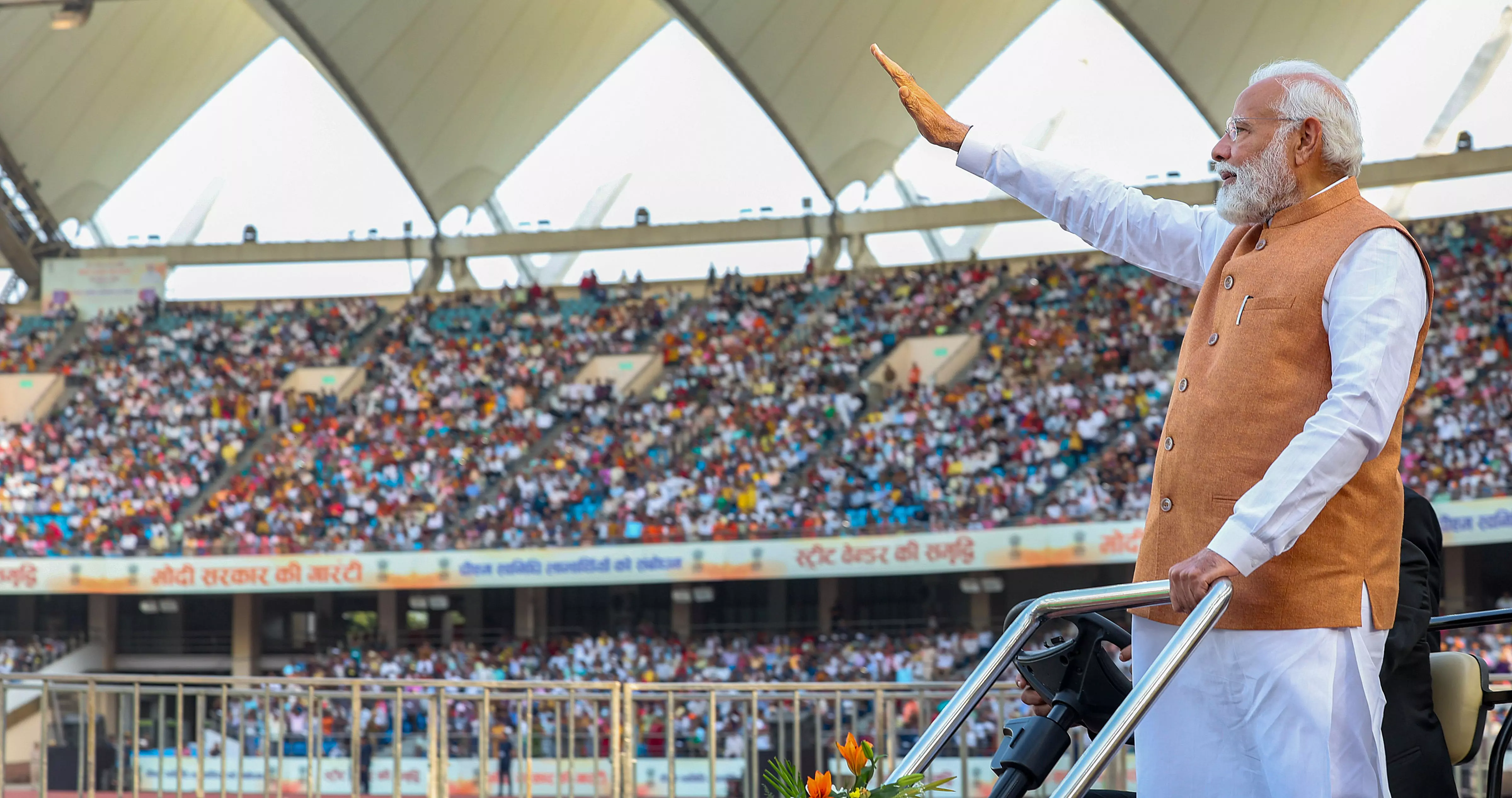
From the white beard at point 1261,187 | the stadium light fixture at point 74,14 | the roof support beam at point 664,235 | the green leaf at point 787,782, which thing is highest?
the stadium light fixture at point 74,14

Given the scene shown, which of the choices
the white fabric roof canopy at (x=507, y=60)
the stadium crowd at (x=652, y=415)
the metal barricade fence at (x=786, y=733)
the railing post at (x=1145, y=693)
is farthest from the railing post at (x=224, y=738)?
the white fabric roof canopy at (x=507, y=60)

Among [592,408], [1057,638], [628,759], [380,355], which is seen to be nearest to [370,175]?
[380,355]

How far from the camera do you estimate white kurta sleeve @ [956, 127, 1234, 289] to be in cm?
257

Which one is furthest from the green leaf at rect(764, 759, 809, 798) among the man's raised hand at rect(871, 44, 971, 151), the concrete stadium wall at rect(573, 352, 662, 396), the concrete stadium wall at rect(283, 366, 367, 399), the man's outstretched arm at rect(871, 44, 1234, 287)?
the concrete stadium wall at rect(283, 366, 367, 399)

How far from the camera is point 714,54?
925 inches

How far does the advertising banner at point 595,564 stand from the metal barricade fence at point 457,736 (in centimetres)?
209

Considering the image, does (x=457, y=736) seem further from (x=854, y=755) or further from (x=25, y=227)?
(x=25, y=227)

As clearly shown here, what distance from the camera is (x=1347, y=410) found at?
199 centimetres

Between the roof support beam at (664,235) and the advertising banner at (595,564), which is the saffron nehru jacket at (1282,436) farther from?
the roof support beam at (664,235)

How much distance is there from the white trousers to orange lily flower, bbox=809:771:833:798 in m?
0.59

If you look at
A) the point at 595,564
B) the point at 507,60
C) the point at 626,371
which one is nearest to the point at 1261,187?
the point at 595,564

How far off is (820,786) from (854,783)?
0.09 m

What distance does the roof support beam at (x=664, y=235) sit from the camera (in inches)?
961

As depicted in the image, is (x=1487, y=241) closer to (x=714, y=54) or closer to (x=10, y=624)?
(x=714, y=54)
